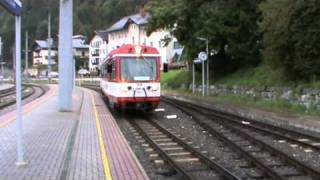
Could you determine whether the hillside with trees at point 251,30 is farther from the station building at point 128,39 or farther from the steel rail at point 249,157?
the station building at point 128,39

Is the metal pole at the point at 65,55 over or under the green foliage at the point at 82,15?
under

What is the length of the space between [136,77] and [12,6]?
1607 cm

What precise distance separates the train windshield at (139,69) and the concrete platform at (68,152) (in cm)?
443

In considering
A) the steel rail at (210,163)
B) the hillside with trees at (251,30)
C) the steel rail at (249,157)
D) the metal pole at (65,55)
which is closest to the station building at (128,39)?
the hillside with trees at (251,30)

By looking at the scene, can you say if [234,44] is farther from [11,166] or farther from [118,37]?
[118,37]

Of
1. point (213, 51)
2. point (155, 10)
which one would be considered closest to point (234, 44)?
point (213, 51)

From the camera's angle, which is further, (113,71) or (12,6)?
(113,71)

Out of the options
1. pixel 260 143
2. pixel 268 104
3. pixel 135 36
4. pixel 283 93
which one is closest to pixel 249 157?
pixel 260 143

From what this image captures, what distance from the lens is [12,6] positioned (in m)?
10.1

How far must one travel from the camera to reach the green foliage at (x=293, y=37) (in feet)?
91.3

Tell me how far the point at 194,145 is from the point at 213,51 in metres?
28.7

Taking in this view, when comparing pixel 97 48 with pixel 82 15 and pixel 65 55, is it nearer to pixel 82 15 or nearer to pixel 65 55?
pixel 82 15

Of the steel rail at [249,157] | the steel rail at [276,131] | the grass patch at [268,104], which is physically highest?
the grass patch at [268,104]

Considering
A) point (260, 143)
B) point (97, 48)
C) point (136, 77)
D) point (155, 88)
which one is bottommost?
point (260, 143)
